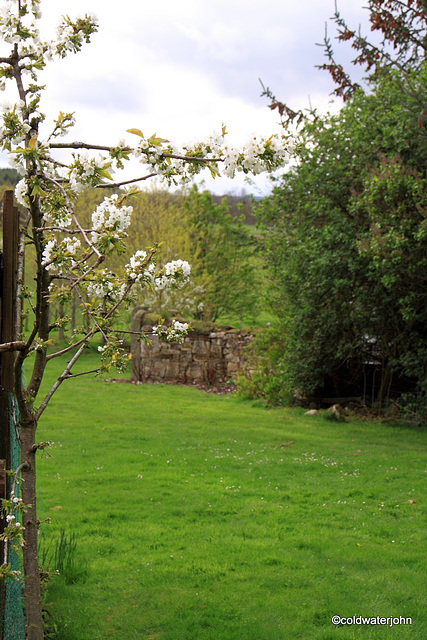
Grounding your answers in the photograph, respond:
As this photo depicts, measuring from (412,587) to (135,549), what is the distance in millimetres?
2166

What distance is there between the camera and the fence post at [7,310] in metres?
3.12

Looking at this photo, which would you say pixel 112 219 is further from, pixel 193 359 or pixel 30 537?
pixel 193 359

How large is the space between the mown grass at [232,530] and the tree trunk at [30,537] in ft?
2.50

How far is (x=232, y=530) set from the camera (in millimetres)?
5516

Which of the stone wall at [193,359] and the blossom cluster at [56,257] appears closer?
the blossom cluster at [56,257]

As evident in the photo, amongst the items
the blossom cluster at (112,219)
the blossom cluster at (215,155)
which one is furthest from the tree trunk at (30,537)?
the blossom cluster at (215,155)

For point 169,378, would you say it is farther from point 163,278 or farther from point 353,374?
point 163,278

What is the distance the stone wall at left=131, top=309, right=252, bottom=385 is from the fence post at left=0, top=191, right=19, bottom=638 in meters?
14.9

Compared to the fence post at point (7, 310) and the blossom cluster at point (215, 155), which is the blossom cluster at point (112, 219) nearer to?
the blossom cluster at point (215, 155)

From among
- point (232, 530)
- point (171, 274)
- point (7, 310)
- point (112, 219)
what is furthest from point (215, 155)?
point (232, 530)

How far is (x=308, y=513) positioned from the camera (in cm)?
609

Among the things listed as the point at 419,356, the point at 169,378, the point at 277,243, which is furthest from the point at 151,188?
the point at 419,356

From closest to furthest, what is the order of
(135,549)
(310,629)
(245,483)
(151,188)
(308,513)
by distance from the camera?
(310,629), (135,549), (308,513), (245,483), (151,188)

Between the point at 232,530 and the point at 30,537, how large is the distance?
2851mm
